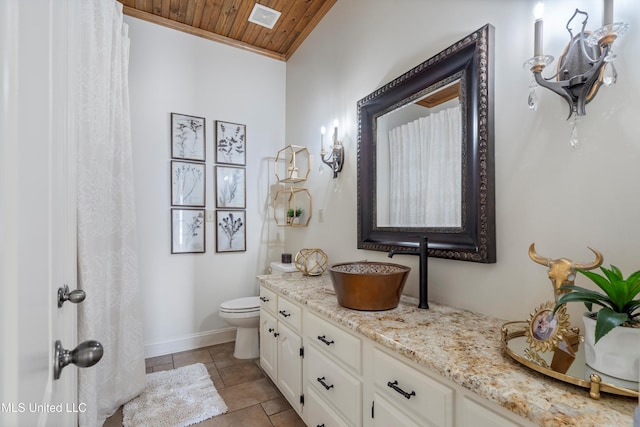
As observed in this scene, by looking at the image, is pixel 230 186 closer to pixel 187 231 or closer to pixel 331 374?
pixel 187 231

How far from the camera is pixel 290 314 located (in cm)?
179

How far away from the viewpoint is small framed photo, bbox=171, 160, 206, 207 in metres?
2.78

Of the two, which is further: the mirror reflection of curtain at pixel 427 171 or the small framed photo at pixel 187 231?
the small framed photo at pixel 187 231

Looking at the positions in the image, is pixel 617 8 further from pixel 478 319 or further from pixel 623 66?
pixel 478 319

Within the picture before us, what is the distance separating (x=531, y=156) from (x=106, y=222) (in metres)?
2.21

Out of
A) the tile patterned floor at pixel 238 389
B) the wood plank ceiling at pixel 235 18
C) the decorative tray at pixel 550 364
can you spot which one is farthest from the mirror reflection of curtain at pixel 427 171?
the wood plank ceiling at pixel 235 18

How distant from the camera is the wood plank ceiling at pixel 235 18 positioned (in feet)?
8.40

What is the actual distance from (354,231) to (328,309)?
848mm

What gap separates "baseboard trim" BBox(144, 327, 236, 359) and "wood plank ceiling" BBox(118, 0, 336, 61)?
290 centimetres

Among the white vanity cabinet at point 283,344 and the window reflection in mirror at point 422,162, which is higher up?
the window reflection in mirror at point 422,162

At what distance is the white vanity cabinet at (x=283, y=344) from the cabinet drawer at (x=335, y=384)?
14 centimetres

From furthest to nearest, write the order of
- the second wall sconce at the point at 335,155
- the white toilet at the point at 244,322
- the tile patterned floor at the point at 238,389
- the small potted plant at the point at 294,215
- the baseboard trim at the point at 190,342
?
the small potted plant at the point at 294,215 < the baseboard trim at the point at 190,342 < the white toilet at the point at 244,322 < the second wall sconce at the point at 335,155 < the tile patterned floor at the point at 238,389

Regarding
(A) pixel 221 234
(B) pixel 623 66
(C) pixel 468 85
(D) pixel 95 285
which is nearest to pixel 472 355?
(B) pixel 623 66

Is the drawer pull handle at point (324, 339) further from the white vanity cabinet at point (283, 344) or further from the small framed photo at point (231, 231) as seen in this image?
the small framed photo at point (231, 231)
